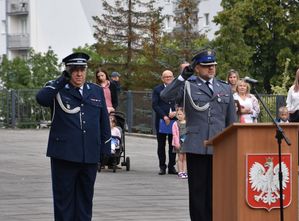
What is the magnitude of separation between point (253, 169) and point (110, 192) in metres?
7.26

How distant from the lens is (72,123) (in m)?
10.5

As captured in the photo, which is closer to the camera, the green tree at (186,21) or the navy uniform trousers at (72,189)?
the navy uniform trousers at (72,189)

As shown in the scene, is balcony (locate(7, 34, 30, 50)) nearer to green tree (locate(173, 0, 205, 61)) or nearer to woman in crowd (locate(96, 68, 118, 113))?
green tree (locate(173, 0, 205, 61))

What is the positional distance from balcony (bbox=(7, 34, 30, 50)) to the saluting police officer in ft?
223

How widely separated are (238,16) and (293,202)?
32.2 meters

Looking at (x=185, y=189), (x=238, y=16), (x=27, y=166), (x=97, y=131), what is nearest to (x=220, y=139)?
(x=97, y=131)

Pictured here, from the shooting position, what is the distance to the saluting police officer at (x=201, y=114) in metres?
10.6

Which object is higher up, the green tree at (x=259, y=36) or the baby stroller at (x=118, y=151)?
the green tree at (x=259, y=36)

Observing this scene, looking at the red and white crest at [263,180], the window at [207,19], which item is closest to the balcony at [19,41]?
the window at [207,19]

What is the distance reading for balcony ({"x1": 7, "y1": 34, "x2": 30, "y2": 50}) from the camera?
257ft

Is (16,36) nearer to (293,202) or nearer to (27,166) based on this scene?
(27,166)

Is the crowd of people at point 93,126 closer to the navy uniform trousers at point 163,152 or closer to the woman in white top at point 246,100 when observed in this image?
the woman in white top at point 246,100

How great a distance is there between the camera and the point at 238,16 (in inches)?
1614

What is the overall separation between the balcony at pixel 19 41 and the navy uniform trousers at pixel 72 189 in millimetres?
68031
